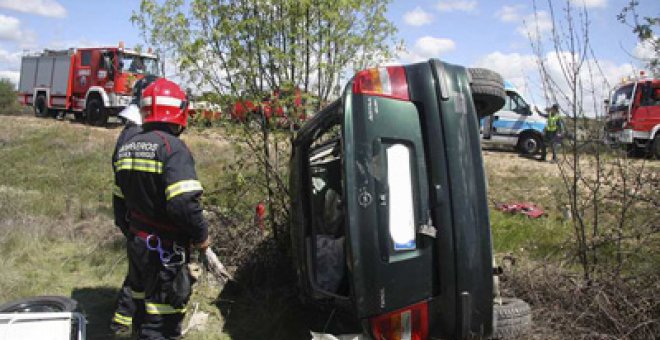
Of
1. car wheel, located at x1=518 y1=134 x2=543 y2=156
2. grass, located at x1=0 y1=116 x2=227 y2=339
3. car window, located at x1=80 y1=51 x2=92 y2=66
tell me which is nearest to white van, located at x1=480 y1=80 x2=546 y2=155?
car wheel, located at x1=518 y1=134 x2=543 y2=156

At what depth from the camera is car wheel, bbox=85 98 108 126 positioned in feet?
56.5

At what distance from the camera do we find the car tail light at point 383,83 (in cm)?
263

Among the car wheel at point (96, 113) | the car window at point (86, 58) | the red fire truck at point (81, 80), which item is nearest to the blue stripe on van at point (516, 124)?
the red fire truck at point (81, 80)

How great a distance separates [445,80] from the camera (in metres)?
2.62

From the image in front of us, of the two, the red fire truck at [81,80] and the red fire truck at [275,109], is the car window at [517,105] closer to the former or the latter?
the red fire truck at [81,80]

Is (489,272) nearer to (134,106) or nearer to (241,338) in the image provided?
(241,338)

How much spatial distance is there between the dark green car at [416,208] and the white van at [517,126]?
1359 centimetres

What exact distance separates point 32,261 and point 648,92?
50.2ft

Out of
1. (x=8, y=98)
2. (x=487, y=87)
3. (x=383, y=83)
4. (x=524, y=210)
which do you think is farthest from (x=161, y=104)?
(x=8, y=98)

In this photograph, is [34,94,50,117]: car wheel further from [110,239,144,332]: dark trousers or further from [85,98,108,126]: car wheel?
[110,239,144,332]: dark trousers

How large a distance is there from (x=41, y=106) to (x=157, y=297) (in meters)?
20.4

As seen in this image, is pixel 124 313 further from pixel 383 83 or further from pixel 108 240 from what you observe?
pixel 383 83

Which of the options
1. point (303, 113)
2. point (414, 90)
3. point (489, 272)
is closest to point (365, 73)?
point (414, 90)

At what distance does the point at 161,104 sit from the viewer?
3.29 meters
